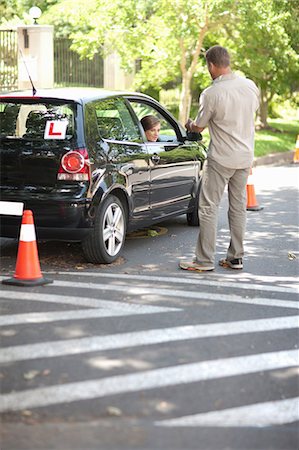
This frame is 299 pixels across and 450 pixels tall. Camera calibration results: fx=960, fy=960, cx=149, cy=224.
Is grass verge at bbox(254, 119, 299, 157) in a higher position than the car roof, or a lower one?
lower

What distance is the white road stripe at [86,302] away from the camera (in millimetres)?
7074

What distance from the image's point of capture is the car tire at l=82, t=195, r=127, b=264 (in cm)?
876

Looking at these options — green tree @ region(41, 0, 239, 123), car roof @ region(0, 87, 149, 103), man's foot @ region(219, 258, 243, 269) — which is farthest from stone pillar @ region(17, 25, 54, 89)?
man's foot @ region(219, 258, 243, 269)

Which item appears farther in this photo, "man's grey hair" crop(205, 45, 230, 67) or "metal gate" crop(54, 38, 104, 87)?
"metal gate" crop(54, 38, 104, 87)

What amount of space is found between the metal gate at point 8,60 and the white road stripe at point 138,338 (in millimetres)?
15062

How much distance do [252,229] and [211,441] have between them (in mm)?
7063

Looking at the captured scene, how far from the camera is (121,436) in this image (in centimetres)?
457

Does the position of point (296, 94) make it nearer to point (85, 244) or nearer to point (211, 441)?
point (85, 244)

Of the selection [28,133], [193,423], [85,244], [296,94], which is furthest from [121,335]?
[296,94]

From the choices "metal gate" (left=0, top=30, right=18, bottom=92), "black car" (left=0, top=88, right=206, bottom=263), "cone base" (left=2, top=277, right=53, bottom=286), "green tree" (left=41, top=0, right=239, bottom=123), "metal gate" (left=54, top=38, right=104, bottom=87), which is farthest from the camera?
"metal gate" (left=54, top=38, right=104, bottom=87)

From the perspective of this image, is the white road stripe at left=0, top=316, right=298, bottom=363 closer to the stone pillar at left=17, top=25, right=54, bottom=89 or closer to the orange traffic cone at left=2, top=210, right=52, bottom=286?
the orange traffic cone at left=2, top=210, right=52, bottom=286

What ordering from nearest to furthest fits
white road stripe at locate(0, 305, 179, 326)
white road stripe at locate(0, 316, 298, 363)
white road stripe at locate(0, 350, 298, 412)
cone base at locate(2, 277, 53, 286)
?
white road stripe at locate(0, 350, 298, 412) → white road stripe at locate(0, 316, 298, 363) → white road stripe at locate(0, 305, 179, 326) → cone base at locate(2, 277, 53, 286)

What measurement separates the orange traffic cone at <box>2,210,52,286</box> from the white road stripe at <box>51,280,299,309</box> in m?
0.18

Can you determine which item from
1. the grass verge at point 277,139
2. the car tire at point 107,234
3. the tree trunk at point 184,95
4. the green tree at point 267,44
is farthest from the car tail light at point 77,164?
the tree trunk at point 184,95
